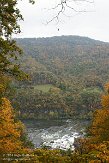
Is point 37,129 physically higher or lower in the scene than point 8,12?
lower

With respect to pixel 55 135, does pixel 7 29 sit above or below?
above

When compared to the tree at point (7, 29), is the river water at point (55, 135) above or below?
below

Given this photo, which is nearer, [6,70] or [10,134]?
[6,70]

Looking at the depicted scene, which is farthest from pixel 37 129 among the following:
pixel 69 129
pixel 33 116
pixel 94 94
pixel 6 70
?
pixel 6 70

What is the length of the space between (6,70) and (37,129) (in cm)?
9801

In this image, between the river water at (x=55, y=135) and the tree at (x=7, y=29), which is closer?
the tree at (x=7, y=29)

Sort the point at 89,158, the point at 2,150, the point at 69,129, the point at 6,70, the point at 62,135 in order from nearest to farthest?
1. the point at 89,158
2. the point at 6,70
3. the point at 2,150
4. the point at 62,135
5. the point at 69,129

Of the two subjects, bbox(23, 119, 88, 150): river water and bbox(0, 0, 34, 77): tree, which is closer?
bbox(0, 0, 34, 77): tree

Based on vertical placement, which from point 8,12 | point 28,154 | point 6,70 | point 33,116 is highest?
point 8,12

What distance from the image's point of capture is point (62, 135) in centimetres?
9900

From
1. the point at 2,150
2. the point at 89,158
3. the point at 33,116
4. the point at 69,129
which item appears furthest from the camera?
the point at 33,116

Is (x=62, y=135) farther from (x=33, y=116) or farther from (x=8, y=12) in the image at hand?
(x=8, y=12)

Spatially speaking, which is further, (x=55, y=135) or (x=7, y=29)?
(x=55, y=135)

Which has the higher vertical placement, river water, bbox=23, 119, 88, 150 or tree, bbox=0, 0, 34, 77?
tree, bbox=0, 0, 34, 77
